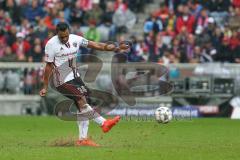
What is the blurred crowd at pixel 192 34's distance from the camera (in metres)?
28.3

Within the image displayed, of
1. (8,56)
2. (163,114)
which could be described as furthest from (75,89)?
(8,56)

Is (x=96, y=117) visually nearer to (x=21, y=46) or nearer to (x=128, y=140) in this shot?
(x=128, y=140)

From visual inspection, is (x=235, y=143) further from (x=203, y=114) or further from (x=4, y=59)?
(x=4, y=59)

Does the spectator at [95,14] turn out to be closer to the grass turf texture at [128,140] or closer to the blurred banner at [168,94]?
the blurred banner at [168,94]

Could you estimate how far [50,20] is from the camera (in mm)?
30469

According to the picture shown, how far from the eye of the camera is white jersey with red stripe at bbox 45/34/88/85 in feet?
50.9

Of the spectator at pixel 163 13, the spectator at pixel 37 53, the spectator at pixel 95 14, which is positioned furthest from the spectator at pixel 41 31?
the spectator at pixel 163 13

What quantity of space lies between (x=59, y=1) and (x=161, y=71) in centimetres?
648

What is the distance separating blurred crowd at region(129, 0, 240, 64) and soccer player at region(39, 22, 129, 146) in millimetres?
11974

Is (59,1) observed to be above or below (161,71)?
above

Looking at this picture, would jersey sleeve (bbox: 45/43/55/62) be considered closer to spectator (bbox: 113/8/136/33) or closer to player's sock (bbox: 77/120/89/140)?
player's sock (bbox: 77/120/89/140)

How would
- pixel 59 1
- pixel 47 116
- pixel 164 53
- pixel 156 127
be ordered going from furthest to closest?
pixel 59 1, pixel 164 53, pixel 47 116, pixel 156 127

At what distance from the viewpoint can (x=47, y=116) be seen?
87.7 ft

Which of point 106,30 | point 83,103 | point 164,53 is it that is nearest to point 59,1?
point 106,30
